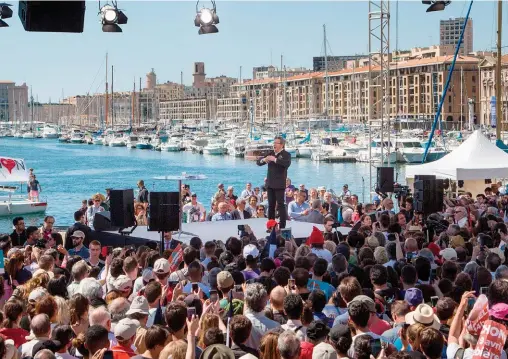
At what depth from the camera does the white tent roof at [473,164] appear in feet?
51.1

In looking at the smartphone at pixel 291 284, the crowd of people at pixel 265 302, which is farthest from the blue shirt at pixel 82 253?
the smartphone at pixel 291 284

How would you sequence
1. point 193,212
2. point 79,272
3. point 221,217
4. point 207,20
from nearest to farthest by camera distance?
point 79,272 < point 207,20 < point 221,217 < point 193,212

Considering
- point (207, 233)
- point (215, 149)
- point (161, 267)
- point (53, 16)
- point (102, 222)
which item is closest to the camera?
point (161, 267)

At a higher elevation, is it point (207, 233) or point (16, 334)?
point (16, 334)

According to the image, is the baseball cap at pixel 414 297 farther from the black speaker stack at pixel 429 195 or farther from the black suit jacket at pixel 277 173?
the black speaker stack at pixel 429 195

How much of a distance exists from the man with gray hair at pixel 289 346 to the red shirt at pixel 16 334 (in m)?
1.89

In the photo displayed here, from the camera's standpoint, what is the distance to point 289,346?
15.8 ft

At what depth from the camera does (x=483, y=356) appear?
463 centimetres

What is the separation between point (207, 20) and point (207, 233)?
307 centimetres

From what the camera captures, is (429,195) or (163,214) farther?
(429,195)

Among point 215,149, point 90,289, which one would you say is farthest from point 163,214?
point 215,149

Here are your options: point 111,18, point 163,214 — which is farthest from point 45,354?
point 111,18

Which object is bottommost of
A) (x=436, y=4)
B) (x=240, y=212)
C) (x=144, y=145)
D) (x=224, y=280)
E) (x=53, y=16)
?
(x=144, y=145)

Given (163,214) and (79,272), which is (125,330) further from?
(163,214)
